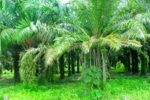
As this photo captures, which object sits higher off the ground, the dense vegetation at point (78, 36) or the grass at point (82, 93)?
the dense vegetation at point (78, 36)

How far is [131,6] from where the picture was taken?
16.4 m

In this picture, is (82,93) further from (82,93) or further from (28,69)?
(28,69)

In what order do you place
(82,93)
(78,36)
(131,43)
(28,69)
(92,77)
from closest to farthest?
(131,43)
(82,93)
(78,36)
(92,77)
(28,69)

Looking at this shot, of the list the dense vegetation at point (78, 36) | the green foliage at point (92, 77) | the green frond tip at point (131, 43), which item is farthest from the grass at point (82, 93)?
the green frond tip at point (131, 43)

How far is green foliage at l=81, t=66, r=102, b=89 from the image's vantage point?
15.3 m

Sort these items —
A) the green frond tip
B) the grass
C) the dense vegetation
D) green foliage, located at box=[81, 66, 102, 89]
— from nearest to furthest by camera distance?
the grass < the green frond tip < the dense vegetation < green foliage, located at box=[81, 66, 102, 89]

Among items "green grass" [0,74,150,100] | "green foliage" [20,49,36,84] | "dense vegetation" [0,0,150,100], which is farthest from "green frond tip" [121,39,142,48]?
"green foliage" [20,49,36,84]

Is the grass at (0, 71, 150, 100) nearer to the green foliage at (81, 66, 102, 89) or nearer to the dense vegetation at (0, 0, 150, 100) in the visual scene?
the dense vegetation at (0, 0, 150, 100)

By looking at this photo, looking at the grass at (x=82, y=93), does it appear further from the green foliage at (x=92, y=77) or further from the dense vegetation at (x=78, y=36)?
the green foliage at (x=92, y=77)

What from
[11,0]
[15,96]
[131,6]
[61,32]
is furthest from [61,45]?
[11,0]

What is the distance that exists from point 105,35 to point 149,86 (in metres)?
3.38

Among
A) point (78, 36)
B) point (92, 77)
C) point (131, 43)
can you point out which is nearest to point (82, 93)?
point (92, 77)

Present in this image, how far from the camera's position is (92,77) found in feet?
50.1

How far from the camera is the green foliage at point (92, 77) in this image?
50.1ft
